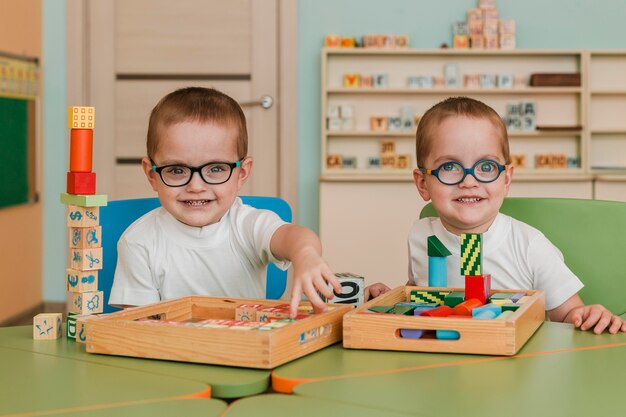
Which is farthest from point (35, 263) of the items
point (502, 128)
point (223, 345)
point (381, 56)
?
point (223, 345)

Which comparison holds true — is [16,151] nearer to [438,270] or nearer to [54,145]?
[54,145]

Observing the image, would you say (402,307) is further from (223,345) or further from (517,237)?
(517,237)

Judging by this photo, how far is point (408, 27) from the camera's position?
13.6ft

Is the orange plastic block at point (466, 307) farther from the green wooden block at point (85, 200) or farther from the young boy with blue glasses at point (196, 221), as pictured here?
the green wooden block at point (85, 200)

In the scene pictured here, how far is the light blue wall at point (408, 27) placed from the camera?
162 inches

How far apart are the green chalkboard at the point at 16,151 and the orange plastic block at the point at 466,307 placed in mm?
3133

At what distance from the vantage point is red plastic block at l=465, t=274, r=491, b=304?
1166mm

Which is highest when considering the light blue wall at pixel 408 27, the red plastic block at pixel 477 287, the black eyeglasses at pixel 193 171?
the light blue wall at pixel 408 27

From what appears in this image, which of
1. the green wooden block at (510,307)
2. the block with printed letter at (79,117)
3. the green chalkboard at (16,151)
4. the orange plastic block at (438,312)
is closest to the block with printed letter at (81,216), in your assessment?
the block with printed letter at (79,117)

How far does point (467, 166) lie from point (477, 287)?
431 millimetres

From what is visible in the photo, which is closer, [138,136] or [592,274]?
[592,274]

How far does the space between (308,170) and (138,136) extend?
0.88 metres

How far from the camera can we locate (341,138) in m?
4.17

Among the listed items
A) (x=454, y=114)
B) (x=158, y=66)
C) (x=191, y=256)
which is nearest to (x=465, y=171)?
(x=454, y=114)
